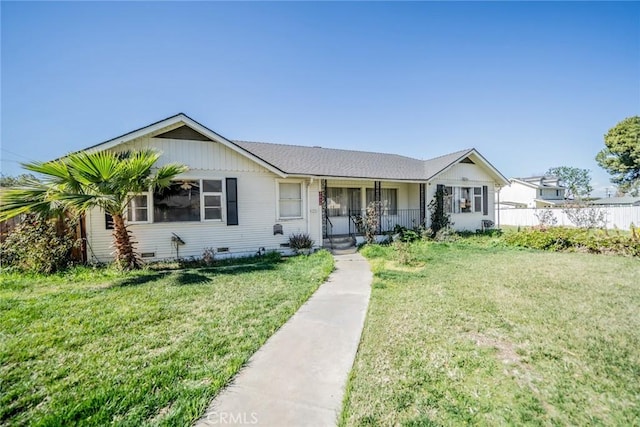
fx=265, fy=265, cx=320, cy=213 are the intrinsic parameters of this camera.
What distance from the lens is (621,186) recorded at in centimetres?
3653

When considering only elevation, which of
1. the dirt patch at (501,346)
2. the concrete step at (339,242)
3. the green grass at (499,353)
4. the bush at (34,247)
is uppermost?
the bush at (34,247)

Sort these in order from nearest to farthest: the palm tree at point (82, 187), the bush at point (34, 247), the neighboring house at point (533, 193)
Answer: the palm tree at point (82, 187), the bush at point (34, 247), the neighboring house at point (533, 193)

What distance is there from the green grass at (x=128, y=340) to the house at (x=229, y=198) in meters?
2.33

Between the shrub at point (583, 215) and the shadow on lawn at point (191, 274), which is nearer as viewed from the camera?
the shadow on lawn at point (191, 274)

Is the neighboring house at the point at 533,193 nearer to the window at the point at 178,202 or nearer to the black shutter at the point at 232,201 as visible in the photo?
the black shutter at the point at 232,201

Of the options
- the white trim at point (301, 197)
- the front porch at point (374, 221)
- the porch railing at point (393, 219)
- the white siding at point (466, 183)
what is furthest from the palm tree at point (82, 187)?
the white siding at point (466, 183)

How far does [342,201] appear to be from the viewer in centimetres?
1395

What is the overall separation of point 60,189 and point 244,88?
734 centimetres

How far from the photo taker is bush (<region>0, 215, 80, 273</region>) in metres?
7.24

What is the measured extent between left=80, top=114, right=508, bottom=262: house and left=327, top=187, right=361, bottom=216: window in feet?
0.17

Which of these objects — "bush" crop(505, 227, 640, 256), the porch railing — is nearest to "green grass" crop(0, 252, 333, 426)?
the porch railing

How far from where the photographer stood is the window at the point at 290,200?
10805 millimetres

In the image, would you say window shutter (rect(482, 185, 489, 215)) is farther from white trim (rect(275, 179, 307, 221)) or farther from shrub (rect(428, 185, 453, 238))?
white trim (rect(275, 179, 307, 221))

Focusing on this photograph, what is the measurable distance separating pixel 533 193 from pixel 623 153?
1021cm
